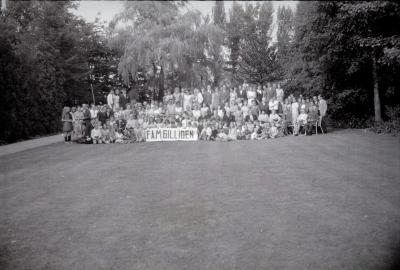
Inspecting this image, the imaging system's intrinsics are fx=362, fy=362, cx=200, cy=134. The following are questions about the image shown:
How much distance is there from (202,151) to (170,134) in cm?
471

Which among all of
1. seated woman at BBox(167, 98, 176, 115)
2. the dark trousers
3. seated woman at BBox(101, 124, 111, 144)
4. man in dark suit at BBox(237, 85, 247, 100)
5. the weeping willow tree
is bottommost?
seated woman at BBox(101, 124, 111, 144)

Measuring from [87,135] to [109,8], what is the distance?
630 inches

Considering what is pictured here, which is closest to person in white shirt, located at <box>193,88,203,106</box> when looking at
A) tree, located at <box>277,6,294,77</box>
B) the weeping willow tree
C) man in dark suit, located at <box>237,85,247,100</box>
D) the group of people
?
the group of people

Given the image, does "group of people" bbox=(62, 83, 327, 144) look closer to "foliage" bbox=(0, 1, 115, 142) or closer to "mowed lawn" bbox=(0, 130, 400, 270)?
"foliage" bbox=(0, 1, 115, 142)

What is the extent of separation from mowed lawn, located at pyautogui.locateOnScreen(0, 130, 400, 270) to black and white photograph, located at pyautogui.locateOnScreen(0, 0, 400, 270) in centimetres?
3

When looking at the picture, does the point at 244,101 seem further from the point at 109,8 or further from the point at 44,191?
the point at 109,8

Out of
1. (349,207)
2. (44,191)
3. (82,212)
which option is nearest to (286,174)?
(349,207)

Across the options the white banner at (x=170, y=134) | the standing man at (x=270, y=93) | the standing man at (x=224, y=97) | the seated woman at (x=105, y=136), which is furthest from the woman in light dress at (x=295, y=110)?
the seated woman at (x=105, y=136)

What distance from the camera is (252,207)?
639 centimetres

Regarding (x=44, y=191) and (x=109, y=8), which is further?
(x=44, y=191)

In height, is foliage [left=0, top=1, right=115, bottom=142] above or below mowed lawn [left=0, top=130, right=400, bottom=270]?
above

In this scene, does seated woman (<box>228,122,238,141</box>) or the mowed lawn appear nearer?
the mowed lawn

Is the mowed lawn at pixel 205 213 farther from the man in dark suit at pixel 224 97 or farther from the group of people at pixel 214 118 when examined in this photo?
the man in dark suit at pixel 224 97

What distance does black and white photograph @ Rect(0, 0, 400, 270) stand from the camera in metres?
4.64
